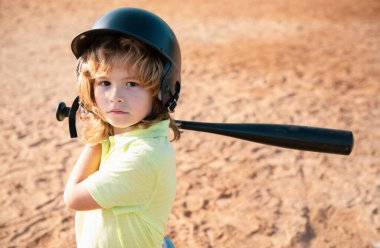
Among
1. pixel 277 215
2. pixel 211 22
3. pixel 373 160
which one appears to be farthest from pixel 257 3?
pixel 277 215

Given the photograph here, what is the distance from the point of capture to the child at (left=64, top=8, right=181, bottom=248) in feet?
6.22

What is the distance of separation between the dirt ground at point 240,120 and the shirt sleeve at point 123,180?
1.73 metres

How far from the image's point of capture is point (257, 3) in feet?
39.0

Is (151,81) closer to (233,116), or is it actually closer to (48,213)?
(48,213)

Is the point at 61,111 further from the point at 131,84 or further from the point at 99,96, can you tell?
the point at 131,84

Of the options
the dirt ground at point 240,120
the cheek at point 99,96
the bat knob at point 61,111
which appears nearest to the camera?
the cheek at point 99,96

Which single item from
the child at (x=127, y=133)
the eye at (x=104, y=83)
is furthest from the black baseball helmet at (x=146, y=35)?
the eye at (x=104, y=83)

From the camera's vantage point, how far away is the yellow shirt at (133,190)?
6.18 feet

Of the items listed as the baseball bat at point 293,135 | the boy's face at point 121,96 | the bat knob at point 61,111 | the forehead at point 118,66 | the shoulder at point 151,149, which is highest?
the forehead at point 118,66

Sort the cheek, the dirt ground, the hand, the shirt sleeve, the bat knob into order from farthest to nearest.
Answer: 1. the dirt ground
2. the bat knob
3. the hand
4. the cheek
5. the shirt sleeve

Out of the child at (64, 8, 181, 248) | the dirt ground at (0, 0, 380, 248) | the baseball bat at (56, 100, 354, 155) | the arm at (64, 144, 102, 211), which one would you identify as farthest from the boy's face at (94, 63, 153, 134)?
the dirt ground at (0, 0, 380, 248)

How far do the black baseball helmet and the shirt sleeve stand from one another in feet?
1.07

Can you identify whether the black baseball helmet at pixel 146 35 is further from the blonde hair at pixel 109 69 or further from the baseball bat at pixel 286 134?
the baseball bat at pixel 286 134

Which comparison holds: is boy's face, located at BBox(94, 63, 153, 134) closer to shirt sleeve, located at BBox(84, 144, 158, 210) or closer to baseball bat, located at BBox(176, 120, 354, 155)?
shirt sleeve, located at BBox(84, 144, 158, 210)
